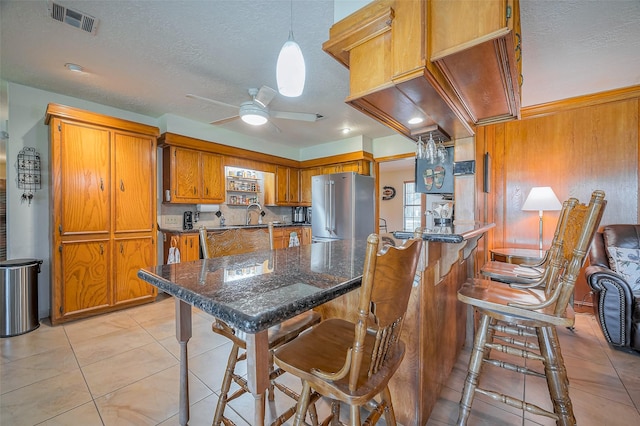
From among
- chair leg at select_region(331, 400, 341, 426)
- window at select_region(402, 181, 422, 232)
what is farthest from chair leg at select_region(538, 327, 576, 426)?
window at select_region(402, 181, 422, 232)

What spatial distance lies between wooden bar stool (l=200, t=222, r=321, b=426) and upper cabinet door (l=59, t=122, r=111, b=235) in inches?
89.2

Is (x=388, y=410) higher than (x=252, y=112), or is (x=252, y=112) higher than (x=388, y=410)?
(x=252, y=112)

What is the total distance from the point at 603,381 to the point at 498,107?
1987 mm

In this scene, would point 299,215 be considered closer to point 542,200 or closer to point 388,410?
point 542,200

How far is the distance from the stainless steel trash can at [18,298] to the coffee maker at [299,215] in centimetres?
374

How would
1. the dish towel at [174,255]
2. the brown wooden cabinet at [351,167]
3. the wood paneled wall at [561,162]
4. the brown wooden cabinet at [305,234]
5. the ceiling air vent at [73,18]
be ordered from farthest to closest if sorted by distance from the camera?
the brown wooden cabinet at [305,234], the brown wooden cabinet at [351,167], the dish towel at [174,255], the wood paneled wall at [561,162], the ceiling air vent at [73,18]

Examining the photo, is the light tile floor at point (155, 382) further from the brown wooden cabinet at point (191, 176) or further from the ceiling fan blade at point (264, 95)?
the ceiling fan blade at point (264, 95)

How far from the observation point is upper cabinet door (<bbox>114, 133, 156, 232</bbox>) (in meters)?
3.03

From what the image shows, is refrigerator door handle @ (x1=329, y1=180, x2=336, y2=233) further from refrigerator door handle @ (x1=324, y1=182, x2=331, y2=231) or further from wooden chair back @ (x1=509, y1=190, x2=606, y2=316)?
wooden chair back @ (x1=509, y1=190, x2=606, y2=316)

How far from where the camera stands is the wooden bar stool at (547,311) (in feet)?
3.58

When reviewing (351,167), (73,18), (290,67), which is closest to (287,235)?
(351,167)

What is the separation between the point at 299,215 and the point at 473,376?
445cm

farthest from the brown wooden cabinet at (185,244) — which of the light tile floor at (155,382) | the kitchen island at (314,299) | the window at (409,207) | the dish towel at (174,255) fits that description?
the window at (409,207)

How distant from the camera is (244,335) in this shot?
96cm
